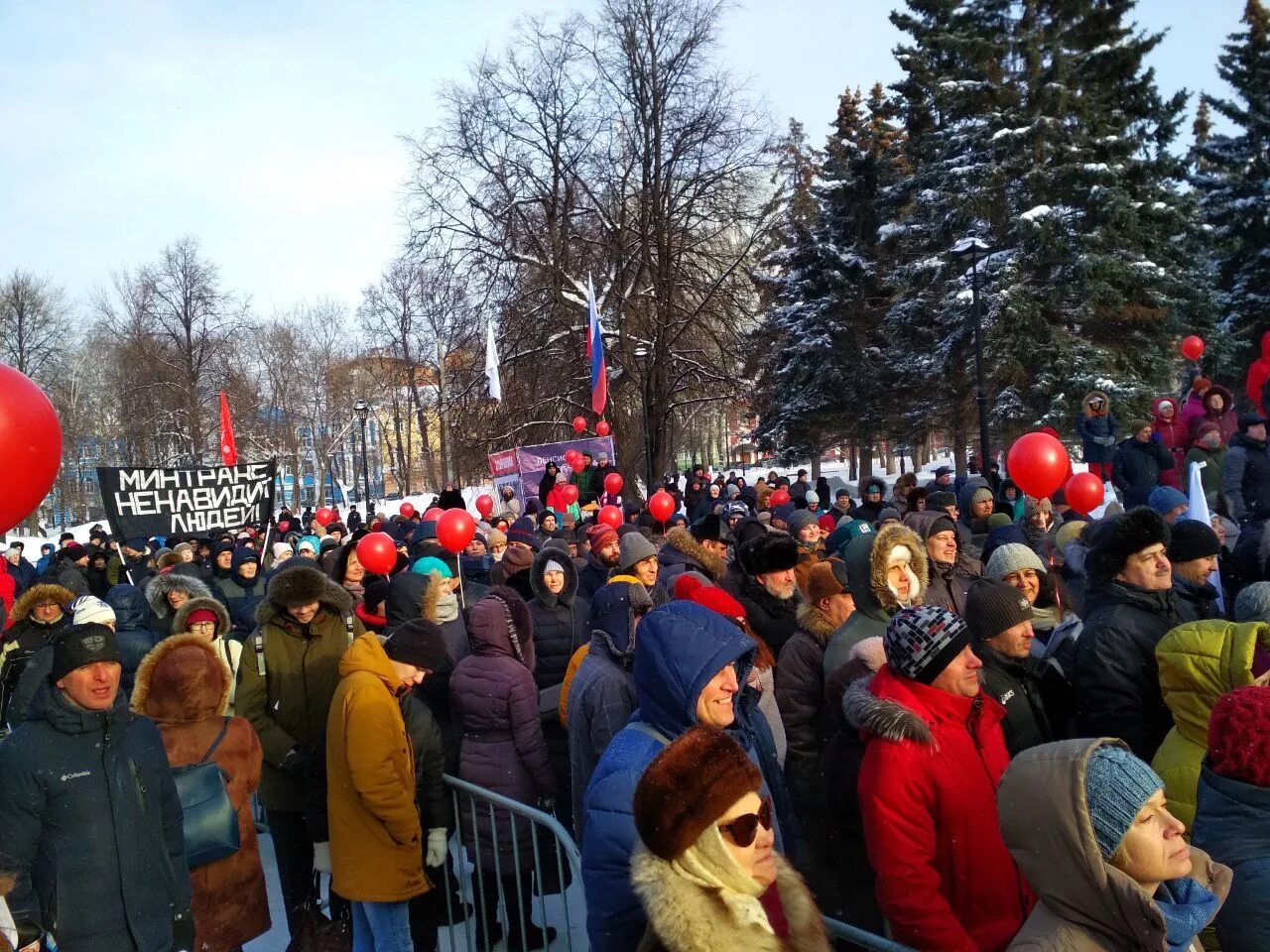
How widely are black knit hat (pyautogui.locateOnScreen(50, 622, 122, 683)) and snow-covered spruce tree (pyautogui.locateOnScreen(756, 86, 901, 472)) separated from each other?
89.8 ft

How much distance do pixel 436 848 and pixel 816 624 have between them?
76.1 inches

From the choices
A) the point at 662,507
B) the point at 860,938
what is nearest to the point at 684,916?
the point at 860,938

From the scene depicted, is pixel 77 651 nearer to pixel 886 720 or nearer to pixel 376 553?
pixel 886 720

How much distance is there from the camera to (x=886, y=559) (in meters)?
4.26

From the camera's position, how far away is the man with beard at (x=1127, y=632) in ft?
11.1

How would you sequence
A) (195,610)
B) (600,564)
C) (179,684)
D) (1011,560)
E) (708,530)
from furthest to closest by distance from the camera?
1. (600,564)
2. (708,530)
3. (195,610)
4. (1011,560)
5. (179,684)

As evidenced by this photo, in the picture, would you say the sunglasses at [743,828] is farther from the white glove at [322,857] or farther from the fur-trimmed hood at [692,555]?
the fur-trimmed hood at [692,555]

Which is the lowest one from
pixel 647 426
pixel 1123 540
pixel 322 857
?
pixel 322 857

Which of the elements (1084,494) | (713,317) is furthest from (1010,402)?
(1084,494)

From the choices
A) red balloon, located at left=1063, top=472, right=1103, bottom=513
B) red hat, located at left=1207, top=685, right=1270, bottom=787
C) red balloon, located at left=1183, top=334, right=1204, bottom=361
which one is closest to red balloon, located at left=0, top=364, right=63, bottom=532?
red hat, located at left=1207, top=685, right=1270, bottom=787

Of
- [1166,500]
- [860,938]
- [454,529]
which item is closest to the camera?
[860,938]

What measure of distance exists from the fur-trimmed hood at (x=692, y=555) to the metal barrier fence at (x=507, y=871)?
92.1 inches

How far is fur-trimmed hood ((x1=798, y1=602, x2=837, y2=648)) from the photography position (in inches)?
Result: 171

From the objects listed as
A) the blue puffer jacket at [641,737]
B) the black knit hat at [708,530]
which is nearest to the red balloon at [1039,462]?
the black knit hat at [708,530]
